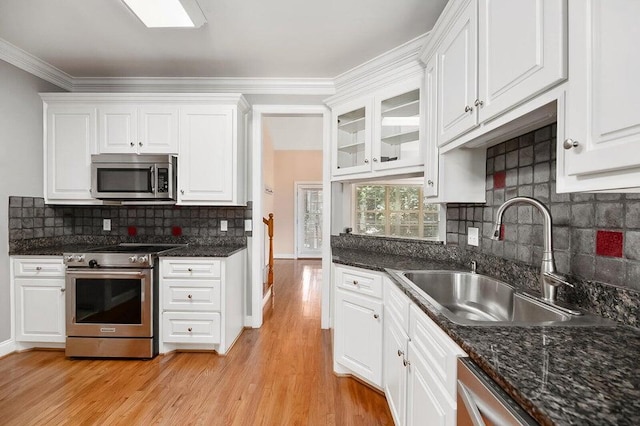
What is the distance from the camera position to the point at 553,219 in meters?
1.39

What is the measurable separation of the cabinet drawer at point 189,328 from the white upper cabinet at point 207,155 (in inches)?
39.3

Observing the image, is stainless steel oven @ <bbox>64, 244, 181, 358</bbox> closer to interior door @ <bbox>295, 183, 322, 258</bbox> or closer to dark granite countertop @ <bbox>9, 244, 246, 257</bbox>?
dark granite countertop @ <bbox>9, 244, 246, 257</bbox>

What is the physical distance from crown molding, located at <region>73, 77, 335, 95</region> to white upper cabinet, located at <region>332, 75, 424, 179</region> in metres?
0.47

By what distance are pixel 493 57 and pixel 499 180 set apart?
31.3 inches

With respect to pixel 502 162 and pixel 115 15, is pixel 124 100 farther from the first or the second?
pixel 502 162

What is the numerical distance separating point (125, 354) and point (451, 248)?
8.81ft

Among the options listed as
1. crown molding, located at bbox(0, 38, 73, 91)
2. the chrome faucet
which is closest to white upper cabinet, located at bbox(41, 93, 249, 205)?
crown molding, located at bbox(0, 38, 73, 91)

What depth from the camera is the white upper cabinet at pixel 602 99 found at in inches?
26.5

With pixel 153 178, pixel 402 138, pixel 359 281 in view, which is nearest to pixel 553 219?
pixel 359 281

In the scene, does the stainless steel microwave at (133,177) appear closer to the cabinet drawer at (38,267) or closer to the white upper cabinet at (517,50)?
the cabinet drawer at (38,267)

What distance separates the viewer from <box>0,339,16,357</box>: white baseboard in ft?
8.41

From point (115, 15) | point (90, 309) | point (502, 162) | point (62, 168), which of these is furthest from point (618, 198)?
point (62, 168)

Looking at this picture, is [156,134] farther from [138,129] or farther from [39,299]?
[39,299]

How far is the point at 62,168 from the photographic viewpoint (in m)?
2.86
